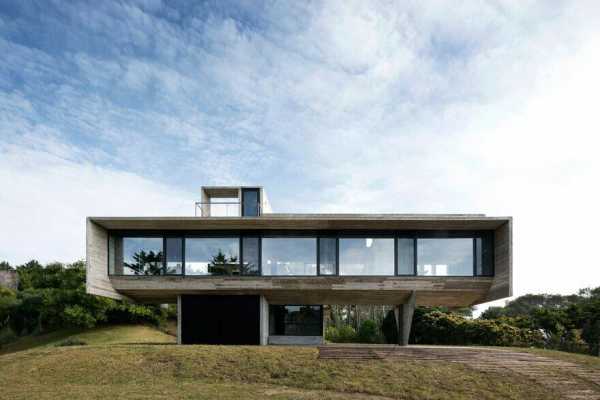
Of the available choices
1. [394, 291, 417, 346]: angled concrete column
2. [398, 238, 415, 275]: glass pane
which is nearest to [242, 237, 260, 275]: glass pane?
[398, 238, 415, 275]: glass pane

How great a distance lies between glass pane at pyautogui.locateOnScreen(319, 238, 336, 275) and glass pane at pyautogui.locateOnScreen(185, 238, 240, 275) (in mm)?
3316

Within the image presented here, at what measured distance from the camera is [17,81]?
53.1 ft

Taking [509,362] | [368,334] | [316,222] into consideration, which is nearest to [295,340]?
[368,334]

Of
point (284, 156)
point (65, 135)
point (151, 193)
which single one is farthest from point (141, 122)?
point (284, 156)

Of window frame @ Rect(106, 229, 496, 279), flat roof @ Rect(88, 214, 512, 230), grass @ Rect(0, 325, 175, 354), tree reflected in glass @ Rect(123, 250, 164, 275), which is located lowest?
grass @ Rect(0, 325, 175, 354)

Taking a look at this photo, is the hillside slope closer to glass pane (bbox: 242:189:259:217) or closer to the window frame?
the window frame

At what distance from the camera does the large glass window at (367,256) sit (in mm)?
17734

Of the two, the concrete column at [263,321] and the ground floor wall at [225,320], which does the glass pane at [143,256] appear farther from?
the concrete column at [263,321]

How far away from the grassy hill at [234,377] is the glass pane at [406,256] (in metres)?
4.20

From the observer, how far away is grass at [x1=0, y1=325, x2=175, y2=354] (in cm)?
2878

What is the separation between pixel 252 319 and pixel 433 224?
8347 mm

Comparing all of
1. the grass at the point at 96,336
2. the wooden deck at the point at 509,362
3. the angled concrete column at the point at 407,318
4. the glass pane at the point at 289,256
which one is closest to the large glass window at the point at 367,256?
the glass pane at the point at 289,256

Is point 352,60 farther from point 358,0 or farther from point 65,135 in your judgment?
point 65,135

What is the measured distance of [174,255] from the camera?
18.1m
